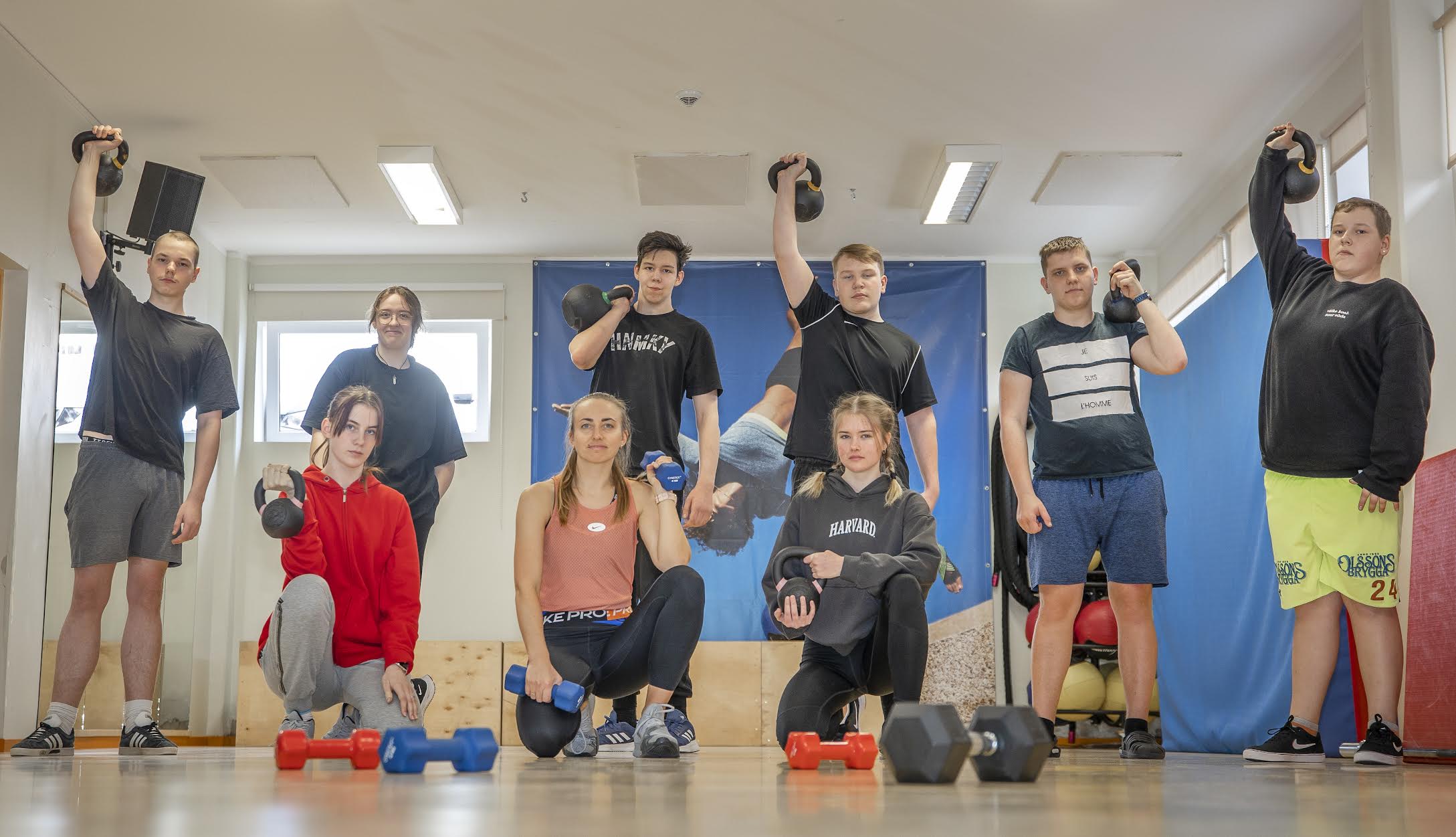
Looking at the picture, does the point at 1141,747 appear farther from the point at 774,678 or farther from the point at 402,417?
the point at 774,678

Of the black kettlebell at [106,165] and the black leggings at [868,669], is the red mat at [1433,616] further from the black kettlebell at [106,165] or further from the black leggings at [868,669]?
the black kettlebell at [106,165]

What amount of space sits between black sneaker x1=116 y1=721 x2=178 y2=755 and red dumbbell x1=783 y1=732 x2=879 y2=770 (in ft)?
7.61

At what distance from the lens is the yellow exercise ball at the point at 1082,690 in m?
6.20

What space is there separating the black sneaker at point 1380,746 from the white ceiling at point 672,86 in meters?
2.86

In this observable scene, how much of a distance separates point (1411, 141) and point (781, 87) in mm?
2481

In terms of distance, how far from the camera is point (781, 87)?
543 cm

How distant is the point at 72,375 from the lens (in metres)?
5.40

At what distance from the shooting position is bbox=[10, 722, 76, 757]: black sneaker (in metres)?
3.62

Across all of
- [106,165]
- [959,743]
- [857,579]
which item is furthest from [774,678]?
[959,743]

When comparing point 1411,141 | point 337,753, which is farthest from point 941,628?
point 337,753

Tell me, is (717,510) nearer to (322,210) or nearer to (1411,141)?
(322,210)

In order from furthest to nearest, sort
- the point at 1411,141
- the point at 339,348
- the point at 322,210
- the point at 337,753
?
the point at 339,348 → the point at 322,210 → the point at 1411,141 → the point at 337,753

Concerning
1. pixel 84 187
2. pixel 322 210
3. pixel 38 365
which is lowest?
pixel 38 365

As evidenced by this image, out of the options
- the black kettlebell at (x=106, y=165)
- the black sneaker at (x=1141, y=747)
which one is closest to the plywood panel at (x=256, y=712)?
the black kettlebell at (x=106, y=165)
